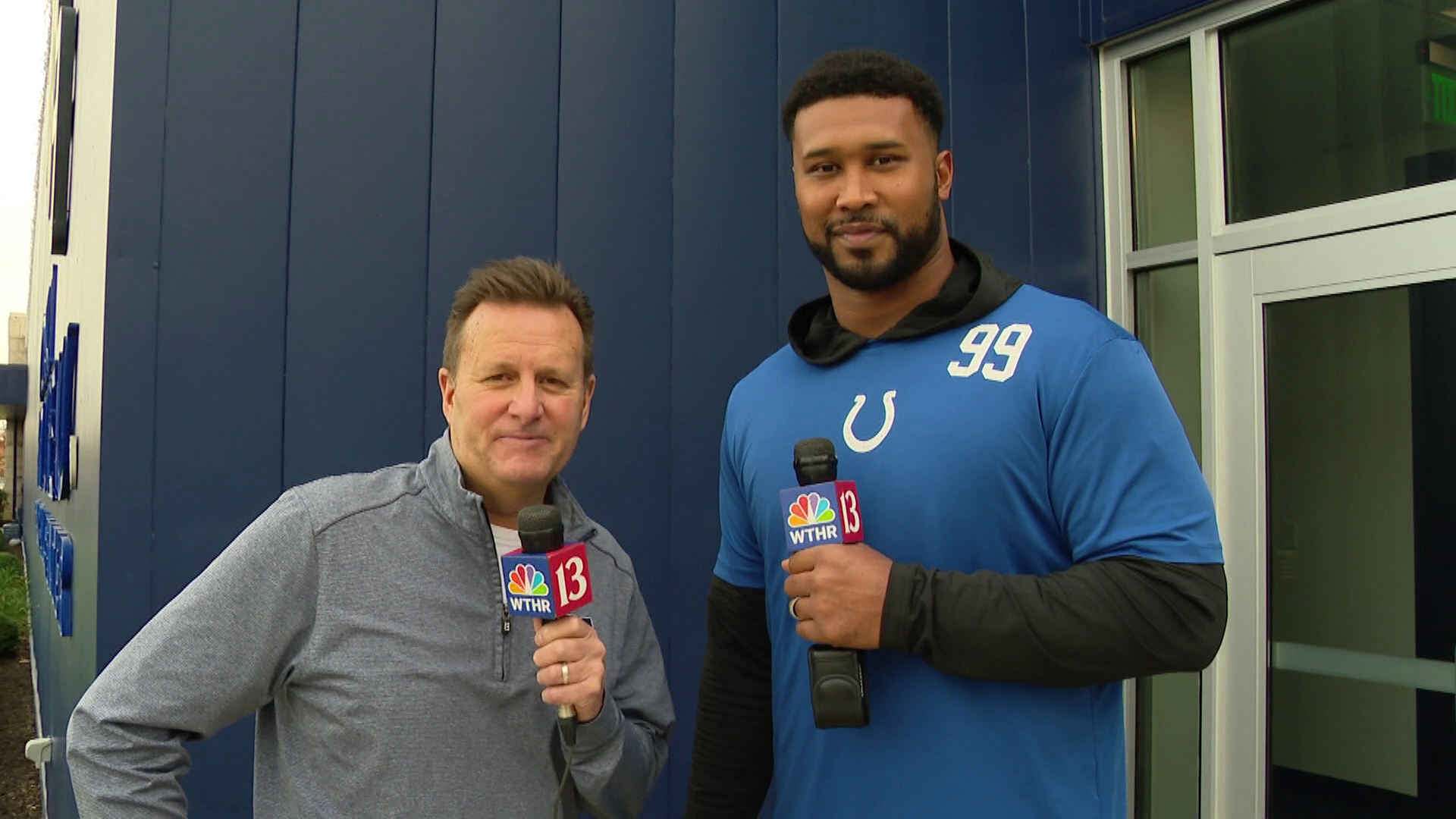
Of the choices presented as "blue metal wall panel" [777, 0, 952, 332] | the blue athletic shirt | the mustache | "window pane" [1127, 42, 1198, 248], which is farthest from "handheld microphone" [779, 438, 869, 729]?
"window pane" [1127, 42, 1198, 248]

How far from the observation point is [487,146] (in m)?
2.62

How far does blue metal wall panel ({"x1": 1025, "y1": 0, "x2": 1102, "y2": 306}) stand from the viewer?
11.7 feet

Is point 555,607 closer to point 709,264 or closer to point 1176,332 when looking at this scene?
point 709,264

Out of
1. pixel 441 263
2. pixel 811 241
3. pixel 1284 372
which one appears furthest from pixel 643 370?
pixel 1284 372

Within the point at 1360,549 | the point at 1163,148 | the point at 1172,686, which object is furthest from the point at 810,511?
the point at 1163,148

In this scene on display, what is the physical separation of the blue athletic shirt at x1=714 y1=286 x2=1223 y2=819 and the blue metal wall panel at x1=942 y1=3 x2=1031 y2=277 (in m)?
1.97

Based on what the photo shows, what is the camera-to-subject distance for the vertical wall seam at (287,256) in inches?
91.4

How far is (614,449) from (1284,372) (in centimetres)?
208

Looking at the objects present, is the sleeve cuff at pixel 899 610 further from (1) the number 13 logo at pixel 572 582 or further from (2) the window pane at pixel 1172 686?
(2) the window pane at pixel 1172 686

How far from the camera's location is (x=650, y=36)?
113 inches

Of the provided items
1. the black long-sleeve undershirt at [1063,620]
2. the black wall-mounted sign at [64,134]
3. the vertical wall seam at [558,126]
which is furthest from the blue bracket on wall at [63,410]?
the black long-sleeve undershirt at [1063,620]

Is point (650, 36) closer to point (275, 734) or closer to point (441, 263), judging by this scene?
point (441, 263)

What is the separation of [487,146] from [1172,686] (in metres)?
2.80

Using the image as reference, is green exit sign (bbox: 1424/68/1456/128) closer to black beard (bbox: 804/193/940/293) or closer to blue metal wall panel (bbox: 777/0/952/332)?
blue metal wall panel (bbox: 777/0/952/332)
